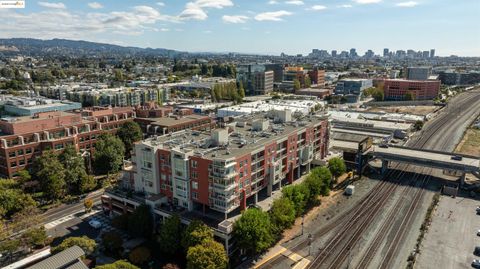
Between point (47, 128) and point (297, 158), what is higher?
point (47, 128)

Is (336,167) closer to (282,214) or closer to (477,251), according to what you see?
(282,214)

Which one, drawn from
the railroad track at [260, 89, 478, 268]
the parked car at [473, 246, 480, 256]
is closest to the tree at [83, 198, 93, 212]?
the railroad track at [260, 89, 478, 268]

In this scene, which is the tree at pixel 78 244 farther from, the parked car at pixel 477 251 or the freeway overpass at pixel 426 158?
the freeway overpass at pixel 426 158

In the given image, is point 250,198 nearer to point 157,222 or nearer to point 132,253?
point 157,222

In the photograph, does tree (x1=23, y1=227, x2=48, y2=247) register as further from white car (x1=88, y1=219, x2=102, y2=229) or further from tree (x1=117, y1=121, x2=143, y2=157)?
tree (x1=117, y1=121, x2=143, y2=157)

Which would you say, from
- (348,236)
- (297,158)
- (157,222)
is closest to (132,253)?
(157,222)

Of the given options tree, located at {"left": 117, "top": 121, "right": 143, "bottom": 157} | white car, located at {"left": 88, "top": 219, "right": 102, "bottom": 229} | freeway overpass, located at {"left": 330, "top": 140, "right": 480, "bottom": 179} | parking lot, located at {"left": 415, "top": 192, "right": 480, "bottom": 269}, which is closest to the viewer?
parking lot, located at {"left": 415, "top": 192, "right": 480, "bottom": 269}

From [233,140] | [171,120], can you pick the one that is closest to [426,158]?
[233,140]
